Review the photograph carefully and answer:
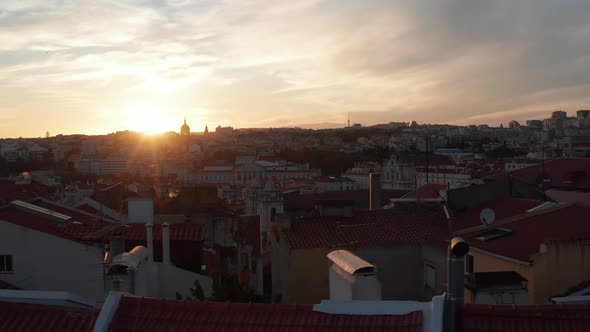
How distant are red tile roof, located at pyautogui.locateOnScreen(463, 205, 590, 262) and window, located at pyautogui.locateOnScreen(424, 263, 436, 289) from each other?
2.87ft

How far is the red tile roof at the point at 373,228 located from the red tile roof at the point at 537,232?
1.32 m

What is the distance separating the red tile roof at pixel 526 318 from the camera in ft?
13.5

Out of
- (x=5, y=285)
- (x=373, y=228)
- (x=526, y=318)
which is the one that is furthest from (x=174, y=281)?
(x=526, y=318)

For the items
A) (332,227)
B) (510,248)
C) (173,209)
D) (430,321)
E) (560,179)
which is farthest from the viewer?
(560,179)

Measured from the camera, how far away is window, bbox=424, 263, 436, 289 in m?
10.2

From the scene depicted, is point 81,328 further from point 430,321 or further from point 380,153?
point 380,153

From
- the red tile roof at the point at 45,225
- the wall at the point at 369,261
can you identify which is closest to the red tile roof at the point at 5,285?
the red tile roof at the point at 45,225

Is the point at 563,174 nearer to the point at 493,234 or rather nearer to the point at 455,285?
the point at 493,234

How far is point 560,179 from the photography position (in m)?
23.2

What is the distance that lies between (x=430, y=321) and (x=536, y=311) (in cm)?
77

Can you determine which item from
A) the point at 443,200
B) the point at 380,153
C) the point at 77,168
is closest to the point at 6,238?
the point at 443,200

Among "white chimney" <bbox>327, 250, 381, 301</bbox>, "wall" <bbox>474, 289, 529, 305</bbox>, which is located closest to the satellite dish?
"wall" <bbox>474, 289, 529, 305</bbox>

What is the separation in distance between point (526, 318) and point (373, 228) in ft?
22.7

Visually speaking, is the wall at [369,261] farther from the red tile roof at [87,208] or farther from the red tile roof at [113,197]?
the red tile roof at [113,197]
